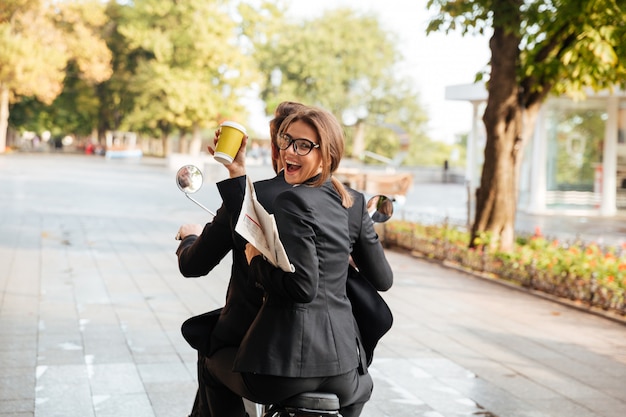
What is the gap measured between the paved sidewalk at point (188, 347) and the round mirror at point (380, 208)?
2068 mm

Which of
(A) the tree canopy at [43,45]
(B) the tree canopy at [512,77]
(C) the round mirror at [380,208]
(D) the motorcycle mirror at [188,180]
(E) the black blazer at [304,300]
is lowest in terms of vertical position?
(E) the black blazer at [304,300]

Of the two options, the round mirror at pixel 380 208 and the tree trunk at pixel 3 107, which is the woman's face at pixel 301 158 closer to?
the round mirror at pixel 380 208

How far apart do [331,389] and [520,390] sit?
3.31m

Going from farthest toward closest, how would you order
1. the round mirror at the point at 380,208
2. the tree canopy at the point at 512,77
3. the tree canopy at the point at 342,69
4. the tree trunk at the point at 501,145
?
the tree canopy at the point at 342,69, the tree trunk at the point at 501,145, the tree canopy at the point at 512,77, the round mirror at the point at 380,208

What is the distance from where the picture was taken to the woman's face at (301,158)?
2689 mm

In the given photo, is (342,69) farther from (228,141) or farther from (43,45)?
(228,141)

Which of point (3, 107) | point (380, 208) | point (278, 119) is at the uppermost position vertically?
point (3, 107)

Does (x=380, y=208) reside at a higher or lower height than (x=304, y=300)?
higher

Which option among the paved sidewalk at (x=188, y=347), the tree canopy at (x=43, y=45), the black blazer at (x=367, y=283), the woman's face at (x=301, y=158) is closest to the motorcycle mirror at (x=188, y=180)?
the woman's face at (x=301, y=158)

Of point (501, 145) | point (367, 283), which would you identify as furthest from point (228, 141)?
point (501, 145)

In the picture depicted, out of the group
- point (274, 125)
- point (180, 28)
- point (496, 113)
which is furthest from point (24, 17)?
point (274, 125)

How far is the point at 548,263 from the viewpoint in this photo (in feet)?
32.4

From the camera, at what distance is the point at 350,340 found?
8.87ft

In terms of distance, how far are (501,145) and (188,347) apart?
6.63m
